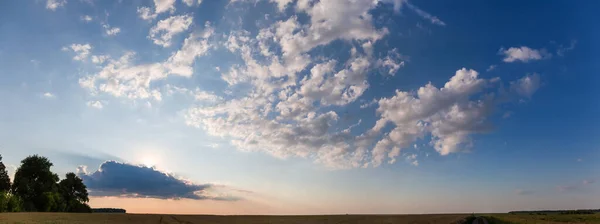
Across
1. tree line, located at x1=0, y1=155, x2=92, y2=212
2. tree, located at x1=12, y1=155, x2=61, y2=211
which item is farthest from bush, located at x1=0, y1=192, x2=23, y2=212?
tree, located at x1=12, y1=155, x2=61, y2=211

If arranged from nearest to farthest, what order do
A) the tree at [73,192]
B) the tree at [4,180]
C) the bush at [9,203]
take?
the bush at [9,203]
the tree at [4,180]
the tree at [73,192]

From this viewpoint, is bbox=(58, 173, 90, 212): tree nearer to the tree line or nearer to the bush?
the tree line

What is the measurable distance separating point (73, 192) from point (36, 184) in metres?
18.7

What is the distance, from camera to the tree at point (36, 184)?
335 ft

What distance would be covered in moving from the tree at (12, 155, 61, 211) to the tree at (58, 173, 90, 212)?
9509 mm

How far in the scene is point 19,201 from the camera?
9412cm

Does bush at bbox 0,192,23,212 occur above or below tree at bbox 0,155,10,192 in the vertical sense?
below

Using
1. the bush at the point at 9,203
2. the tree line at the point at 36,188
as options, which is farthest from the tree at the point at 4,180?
the bush at the point at 9,203

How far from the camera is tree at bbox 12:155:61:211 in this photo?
102250mm

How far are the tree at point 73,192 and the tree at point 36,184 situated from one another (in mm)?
9509

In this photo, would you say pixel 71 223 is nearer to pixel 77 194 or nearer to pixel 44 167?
pixel 44 167

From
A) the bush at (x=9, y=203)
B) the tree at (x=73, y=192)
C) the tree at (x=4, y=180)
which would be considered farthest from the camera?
the tree at (x=73, y=192)

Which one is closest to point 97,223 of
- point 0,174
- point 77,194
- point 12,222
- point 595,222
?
point 12,222

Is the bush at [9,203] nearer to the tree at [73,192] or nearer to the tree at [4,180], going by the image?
the tree at [4,180]
